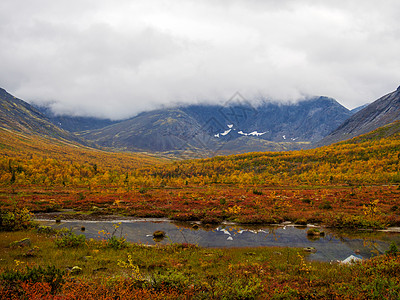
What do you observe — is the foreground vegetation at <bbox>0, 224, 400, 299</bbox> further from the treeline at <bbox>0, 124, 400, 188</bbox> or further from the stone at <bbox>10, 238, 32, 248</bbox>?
the treeline at <bbox>0, 124, 400, 188</bbox>

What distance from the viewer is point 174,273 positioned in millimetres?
12023

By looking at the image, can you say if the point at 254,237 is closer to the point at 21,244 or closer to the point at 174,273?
the point at 174,273

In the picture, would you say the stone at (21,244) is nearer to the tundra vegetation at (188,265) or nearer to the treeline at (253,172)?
the tundra vegetation at (188,265)

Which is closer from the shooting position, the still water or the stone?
the stone

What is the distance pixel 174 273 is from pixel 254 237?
13.8 m

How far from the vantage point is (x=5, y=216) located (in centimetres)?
2306

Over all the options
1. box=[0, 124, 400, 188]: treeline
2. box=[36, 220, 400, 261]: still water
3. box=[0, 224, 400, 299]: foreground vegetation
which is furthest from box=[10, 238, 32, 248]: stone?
box=[0, 124, 400, 188]: treeline

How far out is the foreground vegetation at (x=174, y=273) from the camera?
372 inches

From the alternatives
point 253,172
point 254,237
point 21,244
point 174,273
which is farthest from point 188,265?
point 253,172

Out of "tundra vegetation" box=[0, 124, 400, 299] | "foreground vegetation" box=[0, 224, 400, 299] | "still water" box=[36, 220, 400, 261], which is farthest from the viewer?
"still water" box=[36, 220, 400, 261]

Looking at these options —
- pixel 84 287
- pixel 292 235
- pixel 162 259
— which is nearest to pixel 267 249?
pixel 292 235

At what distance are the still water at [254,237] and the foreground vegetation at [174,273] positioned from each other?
2942mm

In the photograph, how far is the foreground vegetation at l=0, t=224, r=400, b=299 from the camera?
31.0 ft

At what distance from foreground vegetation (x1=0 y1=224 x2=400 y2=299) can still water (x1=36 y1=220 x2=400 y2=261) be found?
2.94 metres
